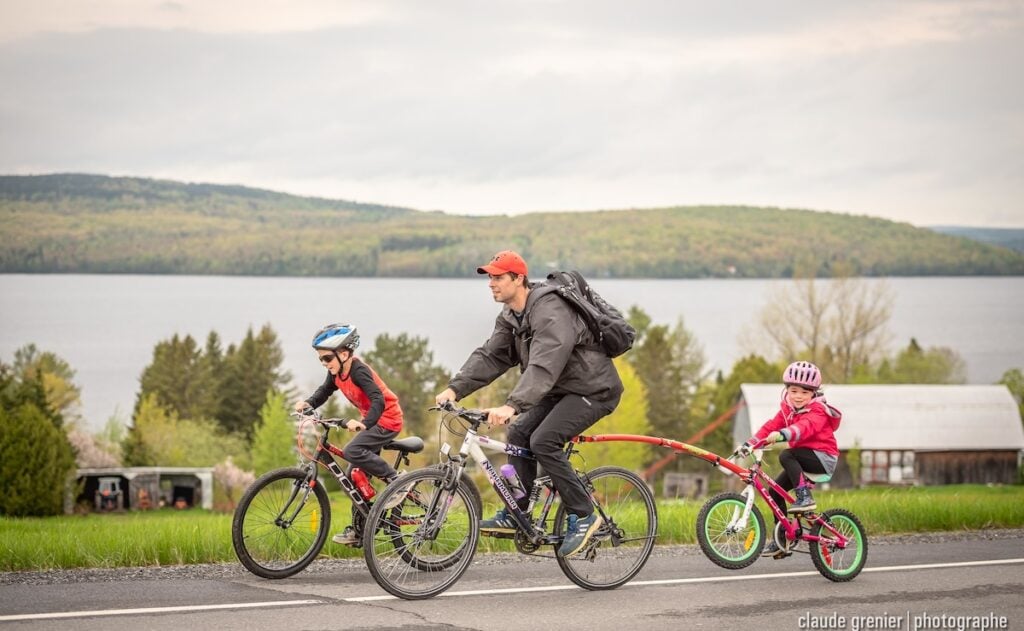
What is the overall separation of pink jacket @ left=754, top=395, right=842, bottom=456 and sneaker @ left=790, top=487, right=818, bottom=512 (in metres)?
0.31

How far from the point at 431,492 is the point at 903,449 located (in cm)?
6762

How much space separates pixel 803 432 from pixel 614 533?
1547 mm

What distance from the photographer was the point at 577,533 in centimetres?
860

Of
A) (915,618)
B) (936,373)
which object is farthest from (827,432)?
(936,373)

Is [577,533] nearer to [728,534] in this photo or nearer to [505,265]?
[728,534]

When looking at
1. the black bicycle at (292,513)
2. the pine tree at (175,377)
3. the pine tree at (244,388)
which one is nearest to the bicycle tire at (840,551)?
the black bicycle at (292,513)

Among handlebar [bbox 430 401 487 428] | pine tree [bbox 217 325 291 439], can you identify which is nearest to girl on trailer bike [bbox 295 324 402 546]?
handlebar [bbox 430 401 487 428]

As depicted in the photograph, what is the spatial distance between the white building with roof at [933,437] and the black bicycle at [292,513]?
210ft

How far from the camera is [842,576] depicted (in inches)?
353

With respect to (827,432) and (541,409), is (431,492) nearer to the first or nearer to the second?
(541,409)

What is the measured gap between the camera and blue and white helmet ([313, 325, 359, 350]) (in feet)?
29.9

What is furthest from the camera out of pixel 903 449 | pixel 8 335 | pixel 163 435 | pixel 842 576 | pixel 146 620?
pixel 8 335

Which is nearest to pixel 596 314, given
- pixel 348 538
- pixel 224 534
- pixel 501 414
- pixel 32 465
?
pixel 501 414

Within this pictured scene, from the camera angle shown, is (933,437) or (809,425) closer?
(809,425)
